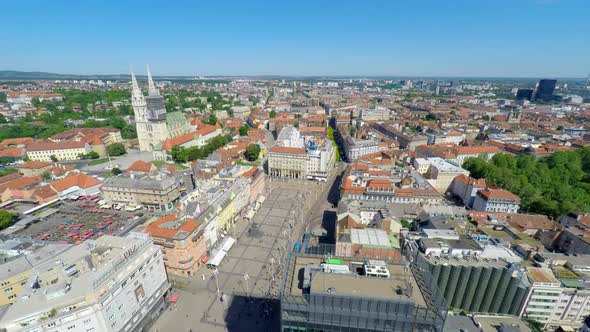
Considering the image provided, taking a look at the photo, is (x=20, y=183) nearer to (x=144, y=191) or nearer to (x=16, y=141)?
(x=144, y=191)

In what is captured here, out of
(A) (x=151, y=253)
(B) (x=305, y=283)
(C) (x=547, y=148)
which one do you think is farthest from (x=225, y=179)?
(C) (x=547, y=148)

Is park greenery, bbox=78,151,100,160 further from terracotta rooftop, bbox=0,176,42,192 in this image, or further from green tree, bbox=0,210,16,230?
green tree, bbox=0,210,16,230

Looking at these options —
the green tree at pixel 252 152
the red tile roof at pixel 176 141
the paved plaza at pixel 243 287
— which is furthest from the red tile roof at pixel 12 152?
the paved plaza at pixel 243 287

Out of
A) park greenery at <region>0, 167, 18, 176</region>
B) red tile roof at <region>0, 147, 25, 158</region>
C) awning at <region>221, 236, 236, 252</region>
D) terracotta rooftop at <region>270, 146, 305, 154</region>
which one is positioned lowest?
awning at <region>221, 236, 236, 252</region>

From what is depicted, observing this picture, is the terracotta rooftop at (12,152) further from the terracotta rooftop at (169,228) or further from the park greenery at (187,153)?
the terracotta rooftop at (169,228)

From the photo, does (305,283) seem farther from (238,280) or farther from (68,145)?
(68,145)

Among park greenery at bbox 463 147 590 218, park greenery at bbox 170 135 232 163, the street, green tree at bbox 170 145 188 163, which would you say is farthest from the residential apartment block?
park greenery at bbox 463 147 590 218
